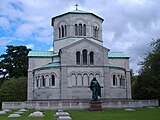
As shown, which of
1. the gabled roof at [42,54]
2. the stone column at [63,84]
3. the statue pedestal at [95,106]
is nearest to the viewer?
the statue pedestal at [95,106]

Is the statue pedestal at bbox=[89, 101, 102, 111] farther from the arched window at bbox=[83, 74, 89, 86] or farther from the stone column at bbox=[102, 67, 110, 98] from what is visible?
the stone column at bbox=[102, 67, 110, 98]

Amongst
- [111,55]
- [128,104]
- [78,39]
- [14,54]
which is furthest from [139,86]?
[14,54]

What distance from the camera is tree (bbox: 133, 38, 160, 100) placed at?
29.2 m

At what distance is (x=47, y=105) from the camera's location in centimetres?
3806

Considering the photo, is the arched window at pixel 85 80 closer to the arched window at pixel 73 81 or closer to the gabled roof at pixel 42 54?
the arched window at pixel 73 81

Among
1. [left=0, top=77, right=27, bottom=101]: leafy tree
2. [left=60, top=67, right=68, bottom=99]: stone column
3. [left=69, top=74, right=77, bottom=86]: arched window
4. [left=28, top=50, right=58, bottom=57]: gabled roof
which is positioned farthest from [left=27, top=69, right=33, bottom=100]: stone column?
[left=0, top=77, right=27, bottom=101]: leafy tree

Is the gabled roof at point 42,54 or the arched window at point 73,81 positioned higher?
the gabled roof at point 42,54

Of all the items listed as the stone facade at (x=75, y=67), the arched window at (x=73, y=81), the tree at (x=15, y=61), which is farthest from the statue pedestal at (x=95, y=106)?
the tree at (x=15, y=61)

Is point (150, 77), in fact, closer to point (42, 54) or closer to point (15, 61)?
point (42, 54)

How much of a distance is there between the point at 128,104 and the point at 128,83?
16.3m

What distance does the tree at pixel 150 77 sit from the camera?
29.2m

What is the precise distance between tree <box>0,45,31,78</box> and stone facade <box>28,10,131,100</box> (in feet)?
64.4

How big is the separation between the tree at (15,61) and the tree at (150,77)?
105ft

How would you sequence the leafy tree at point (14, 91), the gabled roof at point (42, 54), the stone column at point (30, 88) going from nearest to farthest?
the stone column at point (30, 88) → the gabled roof at point (42, 54) → the leafy tree at point (14, 91)
